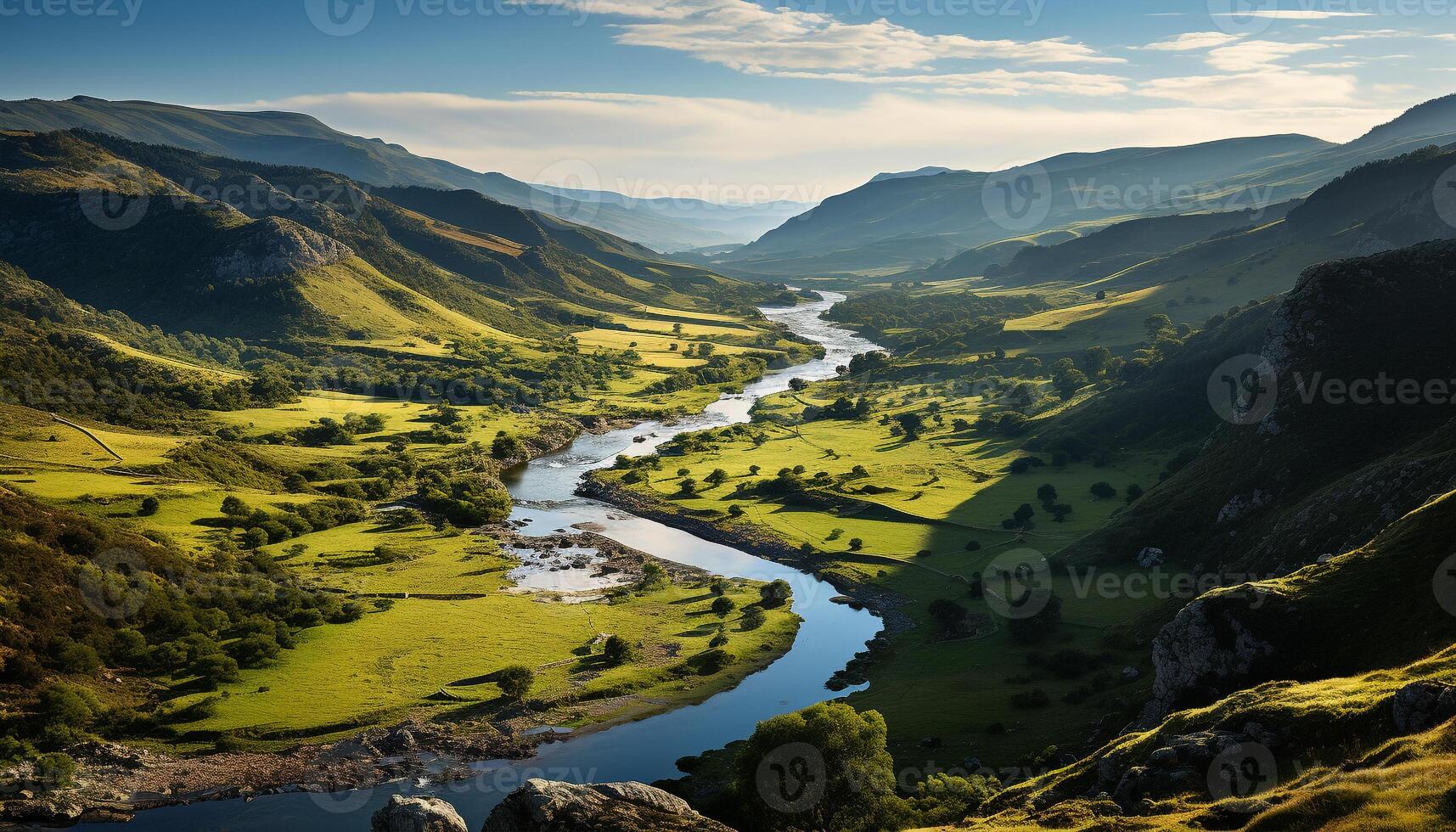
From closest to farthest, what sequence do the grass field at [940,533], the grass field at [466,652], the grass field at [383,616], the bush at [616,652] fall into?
1. the grass field at [940,533]
2. the grass field at [466,652]
3. the grass field at [383,616]
4. the bush at [616,652]

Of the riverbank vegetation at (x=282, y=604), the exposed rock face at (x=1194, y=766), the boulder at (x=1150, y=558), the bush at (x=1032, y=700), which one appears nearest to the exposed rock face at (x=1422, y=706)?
the exposed rock face at (x=1194, y=766)

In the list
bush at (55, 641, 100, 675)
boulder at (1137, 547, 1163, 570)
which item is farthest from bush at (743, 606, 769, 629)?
bush at (55, 641, 100, 675)

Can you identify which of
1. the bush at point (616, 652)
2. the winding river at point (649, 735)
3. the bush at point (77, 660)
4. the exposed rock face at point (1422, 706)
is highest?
the exposed rock face at point (1422, 706)

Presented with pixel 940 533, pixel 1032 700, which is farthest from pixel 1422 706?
pixel 940 533

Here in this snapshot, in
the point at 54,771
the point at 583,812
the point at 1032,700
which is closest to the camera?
the point at 583,812

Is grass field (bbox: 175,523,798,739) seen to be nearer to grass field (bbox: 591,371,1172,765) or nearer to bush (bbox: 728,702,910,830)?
grass field (bbox: 591,371,1172,765)

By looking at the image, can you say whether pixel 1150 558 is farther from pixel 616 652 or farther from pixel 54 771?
pixel 54 771

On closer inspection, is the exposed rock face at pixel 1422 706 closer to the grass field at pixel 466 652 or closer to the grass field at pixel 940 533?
Result: the grass field at pixel 940 533

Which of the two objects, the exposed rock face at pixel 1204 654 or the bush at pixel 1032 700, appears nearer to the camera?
the exposed rock face at pixel 1204 654
